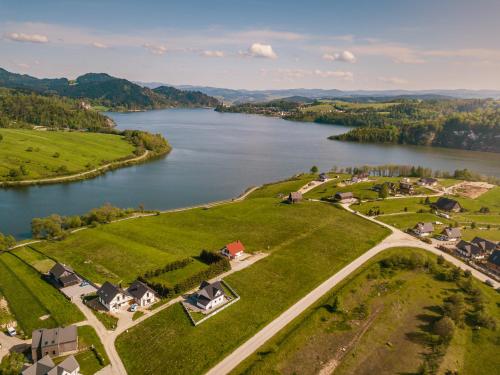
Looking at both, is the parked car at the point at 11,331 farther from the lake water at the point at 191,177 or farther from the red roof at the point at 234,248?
the lake water at the point at 191,177

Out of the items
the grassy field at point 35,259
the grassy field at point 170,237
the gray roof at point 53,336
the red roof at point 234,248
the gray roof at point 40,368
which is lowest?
the grassy field at point 35,259

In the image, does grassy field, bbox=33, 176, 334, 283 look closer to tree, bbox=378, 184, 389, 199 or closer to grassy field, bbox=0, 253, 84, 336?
grassy field, bbox=0, 253, 84, 336

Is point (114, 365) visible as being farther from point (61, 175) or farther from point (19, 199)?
point (61, 175)

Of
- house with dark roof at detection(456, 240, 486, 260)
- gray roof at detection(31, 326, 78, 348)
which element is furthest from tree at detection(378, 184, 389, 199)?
gray roof at detection(31, 326, 78, 348)

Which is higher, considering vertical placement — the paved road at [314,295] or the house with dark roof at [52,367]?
the house with dark roof at [52,367]

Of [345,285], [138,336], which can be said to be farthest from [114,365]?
[345,285]

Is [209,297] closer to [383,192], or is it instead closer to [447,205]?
[383,192]

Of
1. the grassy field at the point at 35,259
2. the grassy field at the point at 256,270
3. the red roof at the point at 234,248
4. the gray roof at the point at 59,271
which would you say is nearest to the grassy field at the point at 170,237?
the grassy field at the point at 256,270
